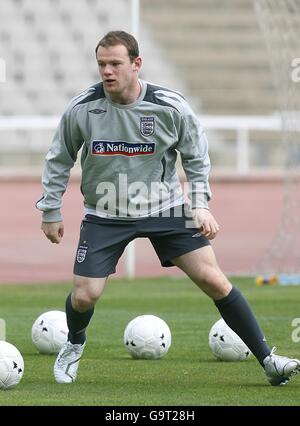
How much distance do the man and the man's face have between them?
0.02 meters

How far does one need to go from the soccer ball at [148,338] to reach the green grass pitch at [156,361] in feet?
0.34

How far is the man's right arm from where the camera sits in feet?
21.3

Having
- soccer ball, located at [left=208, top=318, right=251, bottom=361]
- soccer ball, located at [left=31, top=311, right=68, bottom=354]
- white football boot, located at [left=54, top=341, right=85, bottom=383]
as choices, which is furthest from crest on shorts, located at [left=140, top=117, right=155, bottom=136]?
soccer ball, located at [left=31, top=311, right=68, bottom=354]

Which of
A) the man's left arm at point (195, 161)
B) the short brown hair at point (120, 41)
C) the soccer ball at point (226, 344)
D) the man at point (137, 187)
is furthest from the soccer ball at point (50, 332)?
the short brown hair at point (120, 41)

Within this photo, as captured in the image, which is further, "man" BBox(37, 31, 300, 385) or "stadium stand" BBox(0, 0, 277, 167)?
"stadium stand" BBox(0, 0, 277, 167)

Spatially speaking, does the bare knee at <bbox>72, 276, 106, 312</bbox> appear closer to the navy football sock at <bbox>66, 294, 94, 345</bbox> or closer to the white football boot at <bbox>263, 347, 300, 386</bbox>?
the navy football sock at <bbox>66, 294, 94, 345</bbox>

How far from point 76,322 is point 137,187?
2.83 ft

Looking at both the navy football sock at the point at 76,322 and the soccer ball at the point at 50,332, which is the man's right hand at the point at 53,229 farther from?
the soccer ball at the point at 50,332

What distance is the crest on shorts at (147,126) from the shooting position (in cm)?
639

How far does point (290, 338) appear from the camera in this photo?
8938 mm

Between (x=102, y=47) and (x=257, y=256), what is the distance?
41.9 feet

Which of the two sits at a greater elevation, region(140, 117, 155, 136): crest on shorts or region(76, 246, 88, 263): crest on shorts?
region(140, 117, 155, 136): crest on shorts

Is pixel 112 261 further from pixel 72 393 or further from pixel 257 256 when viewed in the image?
pixel 257 256

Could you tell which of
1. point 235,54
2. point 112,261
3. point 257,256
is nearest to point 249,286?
point 257,256
